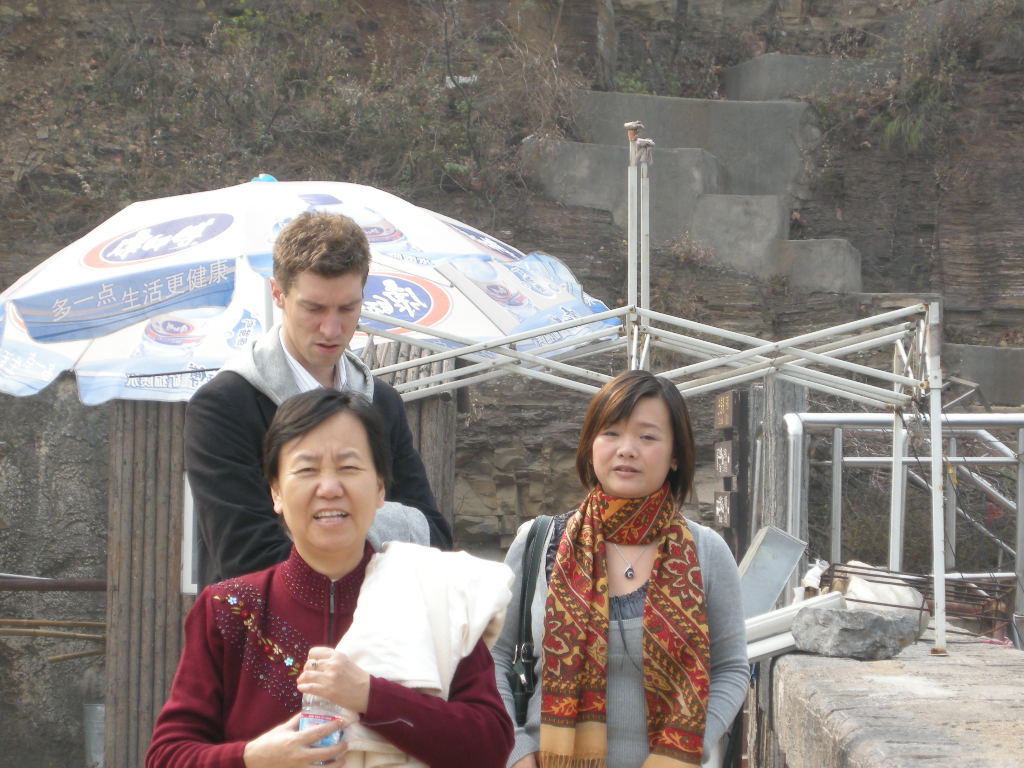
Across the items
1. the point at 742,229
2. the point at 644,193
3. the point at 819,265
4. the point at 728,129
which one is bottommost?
the point at 644,193

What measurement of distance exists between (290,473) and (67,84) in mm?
9995

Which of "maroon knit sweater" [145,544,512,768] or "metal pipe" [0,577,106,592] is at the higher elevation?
"maroon knit sweater" [145,544,512,768]

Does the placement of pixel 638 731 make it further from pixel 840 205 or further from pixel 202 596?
pixel 840 205

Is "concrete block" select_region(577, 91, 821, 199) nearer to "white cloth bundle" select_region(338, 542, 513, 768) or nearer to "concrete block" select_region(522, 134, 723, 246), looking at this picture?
"concrete block" select_region(522, 134, 723, 246)

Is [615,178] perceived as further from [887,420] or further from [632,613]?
[632,613]

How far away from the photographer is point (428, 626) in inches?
76.8

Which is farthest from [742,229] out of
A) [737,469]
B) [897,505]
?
[897,505]

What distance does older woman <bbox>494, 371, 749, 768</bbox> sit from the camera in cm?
265

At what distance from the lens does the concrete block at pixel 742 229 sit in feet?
34.8

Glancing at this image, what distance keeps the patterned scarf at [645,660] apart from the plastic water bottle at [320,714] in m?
0.89

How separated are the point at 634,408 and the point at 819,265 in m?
8.17

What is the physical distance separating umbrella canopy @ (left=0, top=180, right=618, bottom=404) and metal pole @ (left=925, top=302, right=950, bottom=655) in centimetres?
133

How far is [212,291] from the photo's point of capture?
4.60 metres

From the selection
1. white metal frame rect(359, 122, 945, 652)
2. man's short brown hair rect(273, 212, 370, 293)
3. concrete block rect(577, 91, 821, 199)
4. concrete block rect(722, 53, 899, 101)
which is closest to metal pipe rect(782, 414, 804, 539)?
white metal frame rect(359, 122, 945, 652)
